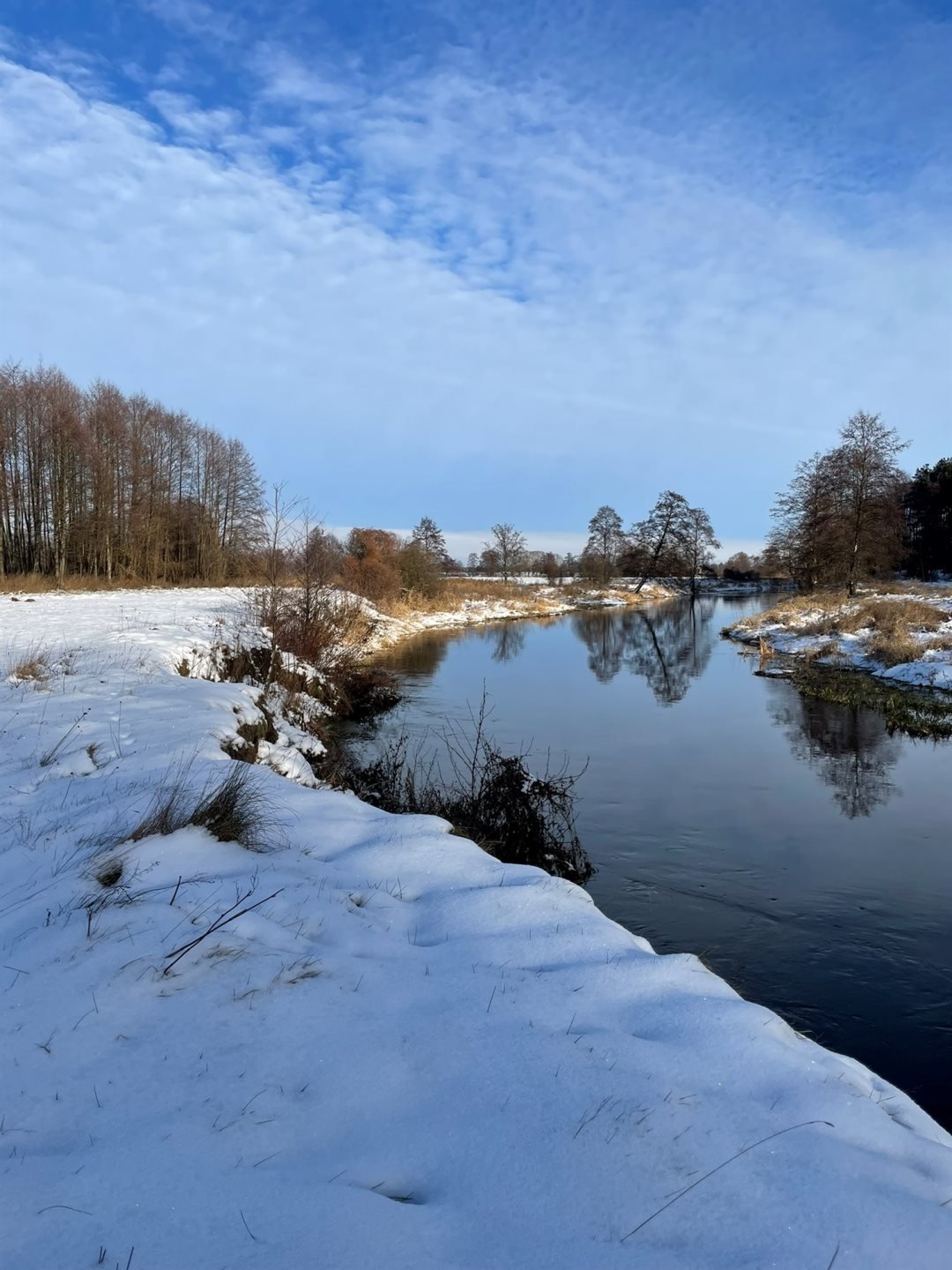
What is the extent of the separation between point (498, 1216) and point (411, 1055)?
0.64 metres

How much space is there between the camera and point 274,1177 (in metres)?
1.67

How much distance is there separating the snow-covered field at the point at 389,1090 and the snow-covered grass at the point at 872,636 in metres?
14.5

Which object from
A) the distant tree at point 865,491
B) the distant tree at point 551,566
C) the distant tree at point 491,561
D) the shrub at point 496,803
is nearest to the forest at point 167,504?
the distant tree at point 865,491

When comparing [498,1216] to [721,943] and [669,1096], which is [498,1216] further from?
[721,943]

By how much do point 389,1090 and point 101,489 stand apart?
35.1m

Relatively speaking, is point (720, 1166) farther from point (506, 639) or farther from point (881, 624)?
point (506, 639)

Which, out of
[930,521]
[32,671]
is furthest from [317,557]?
[930,521]

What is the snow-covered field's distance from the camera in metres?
1.58

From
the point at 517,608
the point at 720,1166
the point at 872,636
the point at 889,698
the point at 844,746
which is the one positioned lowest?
the point at 844,746

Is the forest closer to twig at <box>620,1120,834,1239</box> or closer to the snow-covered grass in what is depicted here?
the snow-covered grass

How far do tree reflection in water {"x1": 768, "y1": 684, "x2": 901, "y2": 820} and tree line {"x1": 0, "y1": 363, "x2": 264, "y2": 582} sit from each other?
69.9 ft

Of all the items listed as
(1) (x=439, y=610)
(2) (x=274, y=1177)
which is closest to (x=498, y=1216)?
(2) (x=274, y=1177)

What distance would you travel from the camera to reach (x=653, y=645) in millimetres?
25156

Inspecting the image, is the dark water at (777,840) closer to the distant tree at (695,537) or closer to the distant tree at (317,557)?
the distant tree at (317,557)
